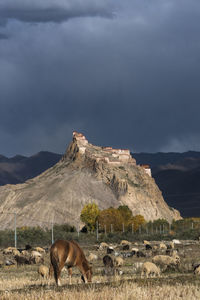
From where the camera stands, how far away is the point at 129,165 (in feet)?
575

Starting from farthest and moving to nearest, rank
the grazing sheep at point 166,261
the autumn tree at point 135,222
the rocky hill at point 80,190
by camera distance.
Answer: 1. the rocky hill at point 80,190
2. the autumn tree at point 135,222
3. the grazing sheep at point 166,261

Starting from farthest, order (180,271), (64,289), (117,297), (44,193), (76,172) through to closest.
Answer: (76,172), (44,193), (180,271), (64,289), (117,297)

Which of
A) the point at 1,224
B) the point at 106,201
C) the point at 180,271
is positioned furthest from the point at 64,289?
the point at 106,201

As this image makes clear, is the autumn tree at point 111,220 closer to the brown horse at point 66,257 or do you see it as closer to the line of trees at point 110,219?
the line of trees at point 110,219

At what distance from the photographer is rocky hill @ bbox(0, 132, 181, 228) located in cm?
13950

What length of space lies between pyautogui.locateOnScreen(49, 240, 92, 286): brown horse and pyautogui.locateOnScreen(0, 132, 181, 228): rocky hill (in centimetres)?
11407

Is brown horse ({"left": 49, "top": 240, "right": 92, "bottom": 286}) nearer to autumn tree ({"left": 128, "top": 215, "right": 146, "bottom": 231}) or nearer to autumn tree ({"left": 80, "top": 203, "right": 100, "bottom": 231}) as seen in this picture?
autumn tree ({"left": 128, "top": 215, "right": 146, "bottom": 231})

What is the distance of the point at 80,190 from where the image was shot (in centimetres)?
15100

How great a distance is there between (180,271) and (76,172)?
13854 cm

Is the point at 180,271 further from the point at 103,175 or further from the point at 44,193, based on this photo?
the point at 103,175

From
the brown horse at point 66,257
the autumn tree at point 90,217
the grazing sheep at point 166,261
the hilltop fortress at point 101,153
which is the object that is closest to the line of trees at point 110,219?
the autumn tree at point 90,217

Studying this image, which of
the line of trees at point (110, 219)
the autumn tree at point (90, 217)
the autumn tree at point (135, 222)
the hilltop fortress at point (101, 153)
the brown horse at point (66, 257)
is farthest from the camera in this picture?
the hilltop fortress at point (101, 153)

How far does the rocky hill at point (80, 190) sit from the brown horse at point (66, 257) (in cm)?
11407

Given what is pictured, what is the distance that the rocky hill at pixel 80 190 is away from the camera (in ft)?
458
